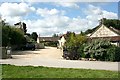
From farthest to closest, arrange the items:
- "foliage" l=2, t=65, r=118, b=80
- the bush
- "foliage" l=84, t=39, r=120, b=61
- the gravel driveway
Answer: "foliage" l=84, t=39, r=120, b=61, the bush, the gravel driveway, "foliage" l=2, t=65, r=118, b=80

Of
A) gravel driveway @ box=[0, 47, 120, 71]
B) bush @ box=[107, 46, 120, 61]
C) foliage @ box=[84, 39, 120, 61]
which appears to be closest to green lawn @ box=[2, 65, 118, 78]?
A: gravel driveway @ box=[0, 47, 120, 71]

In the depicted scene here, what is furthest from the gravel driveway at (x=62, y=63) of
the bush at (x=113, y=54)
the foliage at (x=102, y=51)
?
the foliage at (x=102, y=51)

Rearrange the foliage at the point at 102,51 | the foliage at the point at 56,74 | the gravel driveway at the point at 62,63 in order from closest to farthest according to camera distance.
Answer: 1. the foliage at the point at 56,74
2. the gravel driveway at the point at 62,63
3. the foliage at the point at 102,51

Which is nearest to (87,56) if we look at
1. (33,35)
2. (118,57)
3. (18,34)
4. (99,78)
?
(118,57)

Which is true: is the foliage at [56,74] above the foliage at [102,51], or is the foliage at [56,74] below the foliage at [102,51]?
below

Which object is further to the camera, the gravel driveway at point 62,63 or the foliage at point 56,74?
the gravel driveway at point 62,63

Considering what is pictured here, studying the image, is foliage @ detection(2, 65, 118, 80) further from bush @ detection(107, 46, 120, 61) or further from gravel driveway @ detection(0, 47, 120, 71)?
bush @ detection(107, 46, 120, 61)

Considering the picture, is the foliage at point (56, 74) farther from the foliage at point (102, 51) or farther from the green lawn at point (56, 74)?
the foliage at point (102, 51)

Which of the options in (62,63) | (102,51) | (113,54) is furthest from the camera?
(102,51)

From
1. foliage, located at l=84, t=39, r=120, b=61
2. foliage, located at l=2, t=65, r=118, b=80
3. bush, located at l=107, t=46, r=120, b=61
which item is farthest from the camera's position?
foliage, located at l=84, t=39, r=120, b=61

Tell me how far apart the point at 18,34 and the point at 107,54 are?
37883 mm

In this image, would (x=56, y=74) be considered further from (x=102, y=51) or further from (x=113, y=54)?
→ (x=102, y=51)

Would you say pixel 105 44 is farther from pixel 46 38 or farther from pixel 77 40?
pixel 46 38

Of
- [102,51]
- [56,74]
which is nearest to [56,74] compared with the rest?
[56,74]
